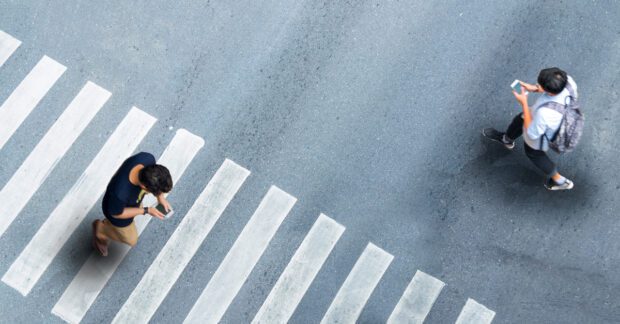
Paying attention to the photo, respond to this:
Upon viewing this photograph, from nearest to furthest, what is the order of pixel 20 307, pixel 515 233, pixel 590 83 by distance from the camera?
pixel 20 307
pixel 515 233
pixel 590 83

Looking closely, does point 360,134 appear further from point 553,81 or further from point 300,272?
point 553,81

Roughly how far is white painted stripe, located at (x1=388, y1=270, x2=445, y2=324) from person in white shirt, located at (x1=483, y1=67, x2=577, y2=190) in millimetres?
1970

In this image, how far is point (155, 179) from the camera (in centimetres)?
754

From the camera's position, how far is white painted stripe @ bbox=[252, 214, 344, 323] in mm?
9164

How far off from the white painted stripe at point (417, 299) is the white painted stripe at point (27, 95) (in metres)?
5.32

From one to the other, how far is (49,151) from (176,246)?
2050mm

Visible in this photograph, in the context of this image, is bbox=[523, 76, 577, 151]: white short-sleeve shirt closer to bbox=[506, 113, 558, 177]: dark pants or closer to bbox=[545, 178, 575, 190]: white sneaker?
bbox=[506, 113, 558, 177]: dark pants

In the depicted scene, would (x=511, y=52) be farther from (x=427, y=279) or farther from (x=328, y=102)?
(x=427, y=279)

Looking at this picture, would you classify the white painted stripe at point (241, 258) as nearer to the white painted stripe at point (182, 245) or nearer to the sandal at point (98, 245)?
the white painted stripe at point (182, 245)

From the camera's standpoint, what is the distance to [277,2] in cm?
1039

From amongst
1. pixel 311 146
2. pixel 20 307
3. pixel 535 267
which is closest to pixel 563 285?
pixel 535 267

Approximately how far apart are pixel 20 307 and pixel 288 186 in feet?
11.7

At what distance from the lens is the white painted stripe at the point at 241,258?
9.12m

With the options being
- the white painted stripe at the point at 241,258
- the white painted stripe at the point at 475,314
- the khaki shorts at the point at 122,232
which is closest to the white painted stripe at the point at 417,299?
the white painted stripe at the point at 475,314
